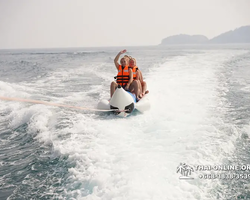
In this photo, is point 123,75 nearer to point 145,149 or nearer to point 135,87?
point 135,87

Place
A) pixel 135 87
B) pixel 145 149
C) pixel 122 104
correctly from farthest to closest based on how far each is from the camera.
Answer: pixel 135 87 < pixel 122 104 < pixel 145 149

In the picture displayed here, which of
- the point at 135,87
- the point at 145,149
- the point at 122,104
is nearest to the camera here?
the point at 145,149

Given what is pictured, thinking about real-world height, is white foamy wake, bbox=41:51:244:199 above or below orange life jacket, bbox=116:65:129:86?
below

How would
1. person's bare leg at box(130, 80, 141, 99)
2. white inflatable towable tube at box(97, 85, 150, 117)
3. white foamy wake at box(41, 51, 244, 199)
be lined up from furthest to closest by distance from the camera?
person's bare leg at box(130, 80, 141, 99) < white inflatable towable tube at box(97, 85, 150, 117) < white foamy wake at box(41, 51, 244, 199)

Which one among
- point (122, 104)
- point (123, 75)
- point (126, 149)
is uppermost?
point (123, 75)

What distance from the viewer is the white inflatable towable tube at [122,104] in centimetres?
489

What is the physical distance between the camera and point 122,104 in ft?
16.0

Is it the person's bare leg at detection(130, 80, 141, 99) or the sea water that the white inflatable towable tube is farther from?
the person's bare leg at detection(130, 80, 141, 99)

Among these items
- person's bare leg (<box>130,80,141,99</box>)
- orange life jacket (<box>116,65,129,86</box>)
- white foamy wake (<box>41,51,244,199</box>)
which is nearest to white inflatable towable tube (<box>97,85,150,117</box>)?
white foamy wake (<box>41,51,244,199</box>)

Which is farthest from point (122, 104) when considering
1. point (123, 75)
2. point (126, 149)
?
point (126, 149)

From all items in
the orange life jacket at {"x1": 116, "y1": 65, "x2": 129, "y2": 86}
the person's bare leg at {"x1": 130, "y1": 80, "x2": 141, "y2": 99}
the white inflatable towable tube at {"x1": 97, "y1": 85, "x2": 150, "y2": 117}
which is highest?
the orange life jacket at {"x1": 116, "y1": 65, "x2": 129, "y2": 86}

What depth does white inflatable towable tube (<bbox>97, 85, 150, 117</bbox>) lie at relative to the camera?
489 centimetres

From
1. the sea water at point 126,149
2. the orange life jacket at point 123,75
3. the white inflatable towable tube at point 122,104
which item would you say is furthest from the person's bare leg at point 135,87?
the sea water at point 126,149

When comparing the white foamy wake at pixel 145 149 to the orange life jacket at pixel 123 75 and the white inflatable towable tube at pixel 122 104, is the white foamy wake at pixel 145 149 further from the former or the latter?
the orange life jacket at pixel 123 75
